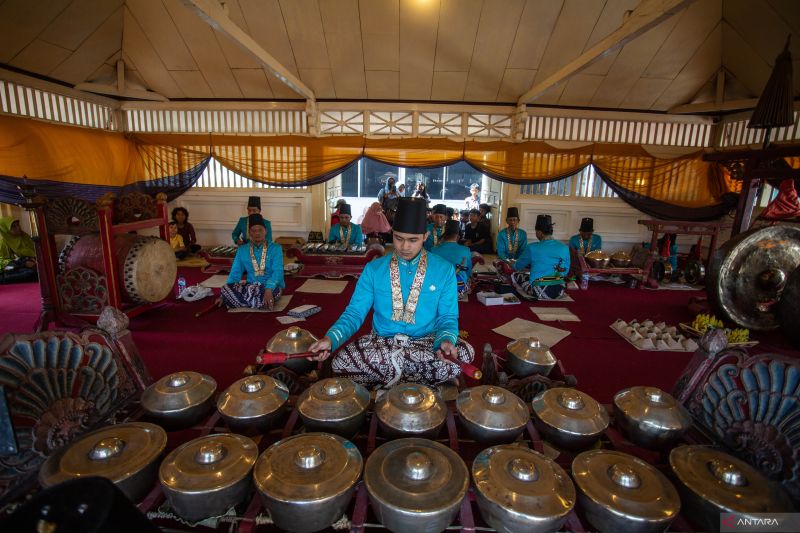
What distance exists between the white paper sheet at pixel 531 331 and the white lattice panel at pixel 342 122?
5335 millimetres

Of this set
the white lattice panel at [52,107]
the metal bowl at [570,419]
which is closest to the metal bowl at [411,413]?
the metal bowl at [570,419]

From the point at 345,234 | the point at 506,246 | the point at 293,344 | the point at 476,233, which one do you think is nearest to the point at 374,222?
the point at 345,234

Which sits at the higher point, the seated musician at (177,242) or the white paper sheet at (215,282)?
the seated musician at (177,242)

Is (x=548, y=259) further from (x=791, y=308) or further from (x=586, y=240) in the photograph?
(x=791, y=308)

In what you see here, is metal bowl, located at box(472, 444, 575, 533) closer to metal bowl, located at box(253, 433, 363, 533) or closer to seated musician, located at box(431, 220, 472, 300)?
metal bowl, located at box(253, 433, 363, 533)

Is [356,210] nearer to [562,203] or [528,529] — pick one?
[562,203]

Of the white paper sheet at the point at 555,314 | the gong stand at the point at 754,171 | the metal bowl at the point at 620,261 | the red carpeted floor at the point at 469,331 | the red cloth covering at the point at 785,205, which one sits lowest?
the red carpeted floor at the point at 469,331

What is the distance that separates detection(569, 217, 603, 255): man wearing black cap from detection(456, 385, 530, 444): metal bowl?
5389 millimetres

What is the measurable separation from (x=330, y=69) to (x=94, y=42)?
153 inches

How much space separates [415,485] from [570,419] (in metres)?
0.75

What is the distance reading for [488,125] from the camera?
7949mm

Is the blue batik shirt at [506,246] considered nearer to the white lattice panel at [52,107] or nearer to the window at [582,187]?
the window at [582,187]

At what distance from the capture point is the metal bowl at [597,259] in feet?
20.2

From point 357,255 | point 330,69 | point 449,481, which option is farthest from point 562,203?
point 449,481
